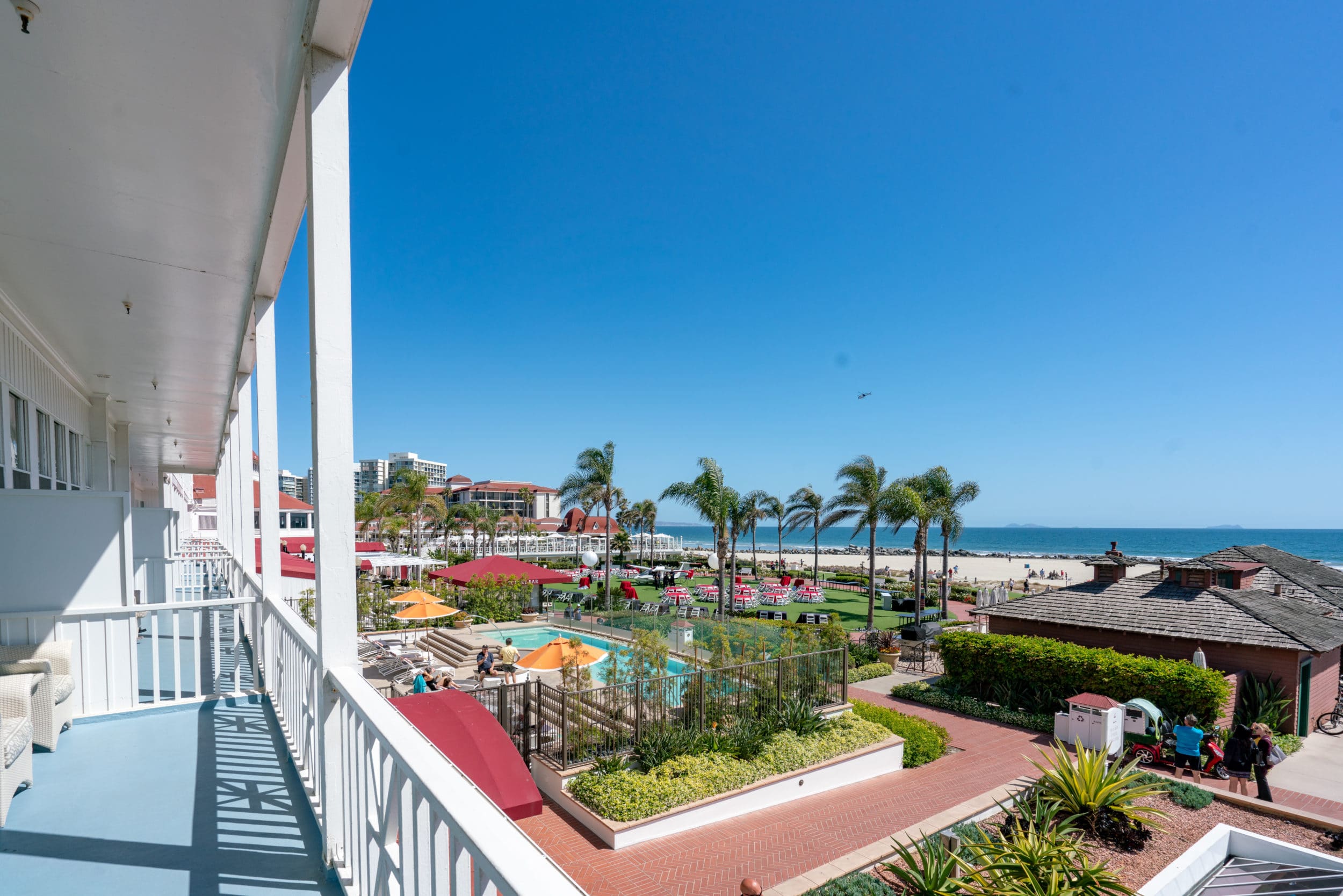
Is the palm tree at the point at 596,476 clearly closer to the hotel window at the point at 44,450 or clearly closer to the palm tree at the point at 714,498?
the palm tree at the point at 714,498

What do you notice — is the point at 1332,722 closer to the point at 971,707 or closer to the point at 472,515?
the point at 971,707

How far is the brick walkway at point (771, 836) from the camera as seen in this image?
7.46 m

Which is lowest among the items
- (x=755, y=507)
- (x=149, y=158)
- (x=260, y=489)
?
(x=755, y=507)

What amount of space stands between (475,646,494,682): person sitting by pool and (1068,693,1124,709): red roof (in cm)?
1132

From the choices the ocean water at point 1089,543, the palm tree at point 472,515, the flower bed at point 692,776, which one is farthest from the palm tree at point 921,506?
the ocean water at point 1089,543

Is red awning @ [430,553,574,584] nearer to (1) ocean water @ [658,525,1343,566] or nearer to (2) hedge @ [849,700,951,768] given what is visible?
(2) hedge @ [849,700,951,768]

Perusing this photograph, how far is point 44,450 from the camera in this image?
710 cm

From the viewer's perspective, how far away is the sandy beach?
59.3m

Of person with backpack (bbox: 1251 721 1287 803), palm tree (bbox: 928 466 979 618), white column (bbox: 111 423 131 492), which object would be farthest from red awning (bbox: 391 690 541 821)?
palm tree (bbox: 928 466 979 618)

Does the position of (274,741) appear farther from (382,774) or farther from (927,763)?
(927,763)

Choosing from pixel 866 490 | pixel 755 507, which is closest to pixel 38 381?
pixel 866 490

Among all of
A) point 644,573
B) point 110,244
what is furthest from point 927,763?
point 644,573

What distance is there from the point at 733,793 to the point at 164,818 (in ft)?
24.2

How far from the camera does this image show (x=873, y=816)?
9227 mm
